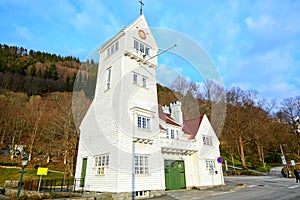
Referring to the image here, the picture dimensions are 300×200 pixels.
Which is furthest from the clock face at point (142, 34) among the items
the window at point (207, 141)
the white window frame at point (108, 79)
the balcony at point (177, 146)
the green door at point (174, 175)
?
the window at point (207, 141)

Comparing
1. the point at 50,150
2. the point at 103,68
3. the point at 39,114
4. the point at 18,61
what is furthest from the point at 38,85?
the point at 103,68

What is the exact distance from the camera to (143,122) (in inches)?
604

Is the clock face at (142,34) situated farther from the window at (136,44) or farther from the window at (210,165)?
the window at (210,165)

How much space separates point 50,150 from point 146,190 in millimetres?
21408

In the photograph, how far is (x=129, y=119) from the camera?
1451 centimetres

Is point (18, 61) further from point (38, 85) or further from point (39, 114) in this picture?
point (39, 114)

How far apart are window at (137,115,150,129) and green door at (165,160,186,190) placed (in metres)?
4.02

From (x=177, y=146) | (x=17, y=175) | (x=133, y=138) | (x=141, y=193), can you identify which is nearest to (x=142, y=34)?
(x=133, y=138)

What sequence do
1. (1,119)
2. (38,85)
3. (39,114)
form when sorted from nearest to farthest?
(1,119)
(39,114)
(38,85)

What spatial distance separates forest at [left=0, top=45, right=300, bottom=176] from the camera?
2616 centimetres

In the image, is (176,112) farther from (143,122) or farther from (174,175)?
(143,122)

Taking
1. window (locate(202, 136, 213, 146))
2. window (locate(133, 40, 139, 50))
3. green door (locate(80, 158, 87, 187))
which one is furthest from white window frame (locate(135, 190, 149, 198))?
window (locate(133, 40, 139, 50))

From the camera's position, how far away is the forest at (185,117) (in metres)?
26.2

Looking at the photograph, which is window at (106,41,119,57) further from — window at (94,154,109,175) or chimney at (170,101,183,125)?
chimney at (170,101,183,125)
